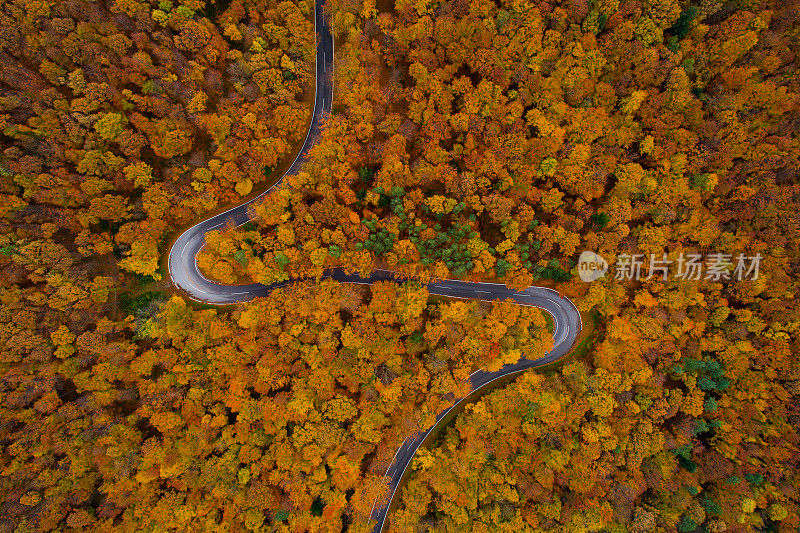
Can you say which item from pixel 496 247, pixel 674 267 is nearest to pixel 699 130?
pixel 674 267

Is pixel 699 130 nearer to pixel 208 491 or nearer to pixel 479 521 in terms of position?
pixel 479 521

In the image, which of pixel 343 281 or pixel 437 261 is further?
pixel 343 281

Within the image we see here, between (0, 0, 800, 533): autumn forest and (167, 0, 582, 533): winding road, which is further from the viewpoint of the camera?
(167, 0, 582, 533): winding road

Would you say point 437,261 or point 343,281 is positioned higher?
point 437,261

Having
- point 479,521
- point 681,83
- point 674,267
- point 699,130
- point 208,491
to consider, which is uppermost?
point 681,83
